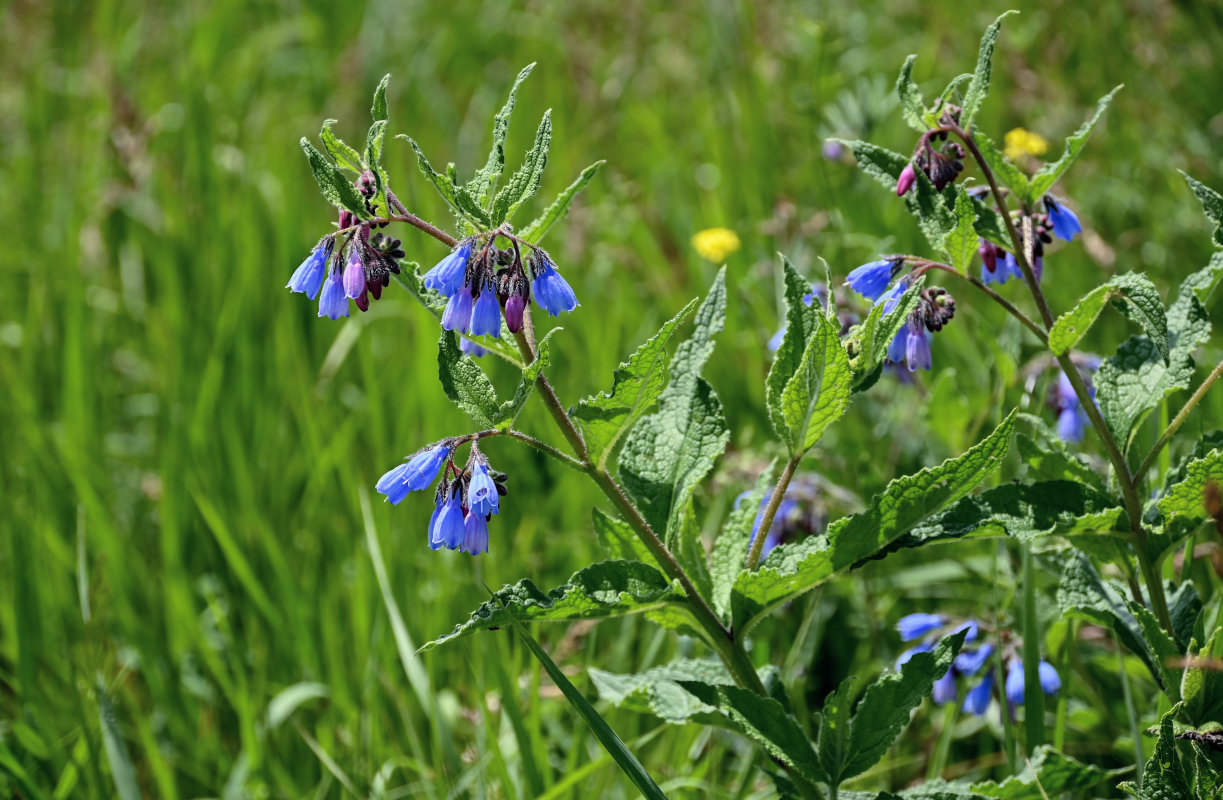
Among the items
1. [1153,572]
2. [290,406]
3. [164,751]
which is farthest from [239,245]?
[1153,572]

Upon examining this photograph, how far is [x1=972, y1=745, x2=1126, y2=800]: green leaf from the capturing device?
1475 millimetres

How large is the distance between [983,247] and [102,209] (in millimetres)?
3549

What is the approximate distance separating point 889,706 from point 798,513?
942mm

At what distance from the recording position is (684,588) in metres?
1.45

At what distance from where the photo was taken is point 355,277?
4.71ft

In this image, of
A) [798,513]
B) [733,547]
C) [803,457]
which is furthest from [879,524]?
[798,513]

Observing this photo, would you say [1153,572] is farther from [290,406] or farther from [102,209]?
[102,209]

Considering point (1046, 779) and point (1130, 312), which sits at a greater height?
point (1130, 312)

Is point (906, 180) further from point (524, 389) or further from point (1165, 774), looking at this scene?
point (1165, 774)

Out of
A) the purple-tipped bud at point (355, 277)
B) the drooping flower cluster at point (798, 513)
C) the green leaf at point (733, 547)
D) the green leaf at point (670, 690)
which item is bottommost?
the green leaf at point (670, 690)

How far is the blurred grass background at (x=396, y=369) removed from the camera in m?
2.23

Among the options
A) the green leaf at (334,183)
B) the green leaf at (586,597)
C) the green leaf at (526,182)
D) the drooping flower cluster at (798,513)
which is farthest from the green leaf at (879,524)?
the drooping flower cluster at (798,513)

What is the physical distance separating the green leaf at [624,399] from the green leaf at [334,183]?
14.4 inches

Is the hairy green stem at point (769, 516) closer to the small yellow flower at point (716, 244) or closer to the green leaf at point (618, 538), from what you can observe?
the green leaf at point (618, 538)
